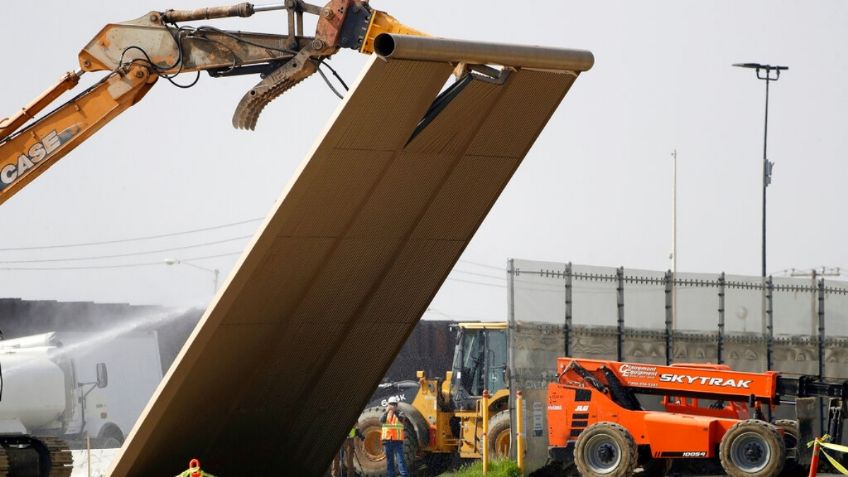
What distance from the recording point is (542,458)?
25.4m

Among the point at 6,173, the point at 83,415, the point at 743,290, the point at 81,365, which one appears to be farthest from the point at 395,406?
the point at 81,365

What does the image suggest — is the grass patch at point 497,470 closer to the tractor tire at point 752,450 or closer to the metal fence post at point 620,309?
the metal fence post at point 620,309

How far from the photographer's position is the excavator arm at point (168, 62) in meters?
17.8

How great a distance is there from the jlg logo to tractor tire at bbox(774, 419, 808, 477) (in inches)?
38.1

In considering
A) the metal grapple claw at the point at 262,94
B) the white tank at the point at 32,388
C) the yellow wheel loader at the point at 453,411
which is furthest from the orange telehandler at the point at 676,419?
the white tank at the point at 32,388

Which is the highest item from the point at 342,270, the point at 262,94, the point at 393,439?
the point at 262,94

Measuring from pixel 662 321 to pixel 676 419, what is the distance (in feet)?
13.1

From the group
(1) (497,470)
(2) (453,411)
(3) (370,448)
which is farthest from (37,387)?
(1) (497,470)

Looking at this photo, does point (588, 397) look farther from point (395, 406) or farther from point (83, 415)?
point (83, 415)

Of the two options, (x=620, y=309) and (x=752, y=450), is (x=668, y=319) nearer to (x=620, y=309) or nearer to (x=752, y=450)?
(x=620, y=309)

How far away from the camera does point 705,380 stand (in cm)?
2486

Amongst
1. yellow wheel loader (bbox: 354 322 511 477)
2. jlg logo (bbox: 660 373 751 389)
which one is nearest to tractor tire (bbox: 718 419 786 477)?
jlg logo (bbox: 660 373 751 389)

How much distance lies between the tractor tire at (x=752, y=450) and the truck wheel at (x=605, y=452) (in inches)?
57.5

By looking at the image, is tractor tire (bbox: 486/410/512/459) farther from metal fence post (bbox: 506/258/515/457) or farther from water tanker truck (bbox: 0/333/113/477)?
water tanker truck (bbox: 0/333/113/477)
